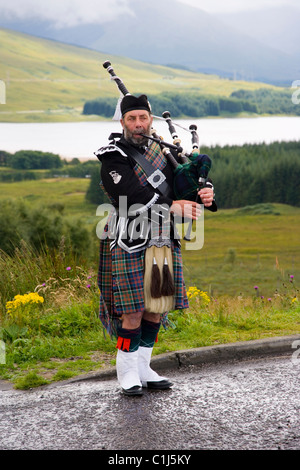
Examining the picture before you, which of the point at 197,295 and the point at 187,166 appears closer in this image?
the point at 187,166

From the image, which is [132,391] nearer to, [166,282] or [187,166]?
[166,282]

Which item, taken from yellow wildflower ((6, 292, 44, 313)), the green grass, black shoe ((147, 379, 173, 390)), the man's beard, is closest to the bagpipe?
the man's beard

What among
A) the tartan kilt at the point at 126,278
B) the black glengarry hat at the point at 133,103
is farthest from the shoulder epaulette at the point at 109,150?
the tartan kilt at the point at 126,278

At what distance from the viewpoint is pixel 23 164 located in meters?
164

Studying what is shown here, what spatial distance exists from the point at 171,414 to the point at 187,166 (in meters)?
1.80

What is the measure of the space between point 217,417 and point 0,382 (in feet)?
6.24

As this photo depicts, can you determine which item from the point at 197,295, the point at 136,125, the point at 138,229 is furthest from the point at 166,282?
the point at 197,295

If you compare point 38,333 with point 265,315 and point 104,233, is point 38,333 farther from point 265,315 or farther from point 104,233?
point 265,315

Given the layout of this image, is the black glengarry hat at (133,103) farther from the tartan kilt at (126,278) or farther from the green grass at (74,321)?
the green grass at (74,321)

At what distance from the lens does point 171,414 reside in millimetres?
4234

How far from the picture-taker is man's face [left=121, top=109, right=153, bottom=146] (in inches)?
181

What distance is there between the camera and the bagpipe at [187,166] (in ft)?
15.0

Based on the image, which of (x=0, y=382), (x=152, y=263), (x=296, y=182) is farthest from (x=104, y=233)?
(x=296, y=182)

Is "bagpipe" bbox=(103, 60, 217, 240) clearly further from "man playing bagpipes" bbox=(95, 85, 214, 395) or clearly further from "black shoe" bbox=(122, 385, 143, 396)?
"black shoe" bbox=(122, 385, 143, 396)
